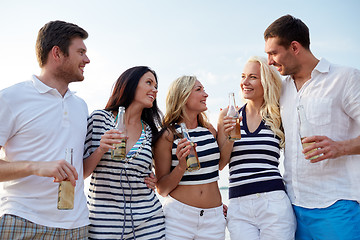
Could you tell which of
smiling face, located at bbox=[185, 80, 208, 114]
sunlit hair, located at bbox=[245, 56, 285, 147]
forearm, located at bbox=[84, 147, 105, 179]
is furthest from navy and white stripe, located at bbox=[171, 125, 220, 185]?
forearm, located at bbox=[84, 147, 105, 179]

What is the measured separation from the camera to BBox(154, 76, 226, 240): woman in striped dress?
376 cm

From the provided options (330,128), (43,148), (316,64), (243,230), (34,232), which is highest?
(316,64)

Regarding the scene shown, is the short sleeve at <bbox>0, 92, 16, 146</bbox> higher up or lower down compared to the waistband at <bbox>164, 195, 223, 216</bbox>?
higher up

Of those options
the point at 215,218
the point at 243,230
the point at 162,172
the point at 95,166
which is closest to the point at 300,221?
the point at 243,230

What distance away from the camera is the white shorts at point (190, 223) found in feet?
12.2

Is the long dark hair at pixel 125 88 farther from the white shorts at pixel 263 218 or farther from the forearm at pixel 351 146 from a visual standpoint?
the forearm at pixel 351 146

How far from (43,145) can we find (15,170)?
351mm

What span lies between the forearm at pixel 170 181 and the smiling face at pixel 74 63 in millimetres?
1467

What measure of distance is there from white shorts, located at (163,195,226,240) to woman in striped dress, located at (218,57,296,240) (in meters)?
0.22

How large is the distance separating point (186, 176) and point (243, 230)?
88cm

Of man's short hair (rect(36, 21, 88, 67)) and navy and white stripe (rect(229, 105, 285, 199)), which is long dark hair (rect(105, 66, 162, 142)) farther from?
navy and white stripe (rect(229, 105, 285, 199))

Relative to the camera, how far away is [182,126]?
12.9 ft

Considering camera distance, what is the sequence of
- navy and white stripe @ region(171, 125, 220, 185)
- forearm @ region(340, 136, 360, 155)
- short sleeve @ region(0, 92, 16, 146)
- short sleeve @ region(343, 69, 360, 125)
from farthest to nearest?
navy and white stripe @ region(171, 125, 220, 185) < short sleeve @ region(343, 69, 360, 125) < forearm @ region(340, 136, 360, 155) < short sleeve @ region(0, 92, 16, 146)

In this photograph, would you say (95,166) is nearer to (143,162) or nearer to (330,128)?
(143,162)
